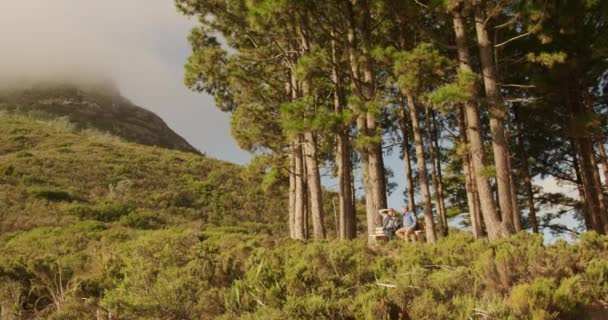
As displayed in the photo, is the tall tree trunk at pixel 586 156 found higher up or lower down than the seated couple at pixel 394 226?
higher up

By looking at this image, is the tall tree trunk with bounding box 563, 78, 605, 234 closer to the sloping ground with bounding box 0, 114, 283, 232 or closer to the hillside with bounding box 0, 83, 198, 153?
the sloping ground with bounding box 0, 114, 283, 232

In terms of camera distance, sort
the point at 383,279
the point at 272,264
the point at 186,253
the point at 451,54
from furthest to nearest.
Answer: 1. the point at 451,54
2. the point at 186,253
3. the point at 272,264
4. the point at 383,279

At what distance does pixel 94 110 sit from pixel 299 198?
55655mm

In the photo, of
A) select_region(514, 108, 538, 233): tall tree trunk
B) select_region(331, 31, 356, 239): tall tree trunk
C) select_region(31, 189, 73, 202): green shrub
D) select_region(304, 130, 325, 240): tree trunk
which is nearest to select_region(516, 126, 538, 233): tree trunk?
select_region(514, 108, 538, 233): tall tree trunk

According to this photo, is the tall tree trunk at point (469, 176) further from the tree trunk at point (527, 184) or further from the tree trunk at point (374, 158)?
the tree trunk at point (374, 158)

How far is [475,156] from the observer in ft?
32.4

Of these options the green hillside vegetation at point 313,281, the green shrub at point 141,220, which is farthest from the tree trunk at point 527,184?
the green shrub at point 141,220

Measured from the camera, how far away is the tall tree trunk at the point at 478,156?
30.6 feet

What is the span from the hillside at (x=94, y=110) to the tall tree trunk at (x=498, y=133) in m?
52.5

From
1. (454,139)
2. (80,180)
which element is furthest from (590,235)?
(80,180)

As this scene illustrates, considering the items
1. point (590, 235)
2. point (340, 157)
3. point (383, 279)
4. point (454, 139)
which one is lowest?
point (383, 279)

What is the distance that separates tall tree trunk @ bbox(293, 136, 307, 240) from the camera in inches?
605

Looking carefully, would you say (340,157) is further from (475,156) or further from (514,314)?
(514,314)

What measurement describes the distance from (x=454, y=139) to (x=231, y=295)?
13.8 meters
